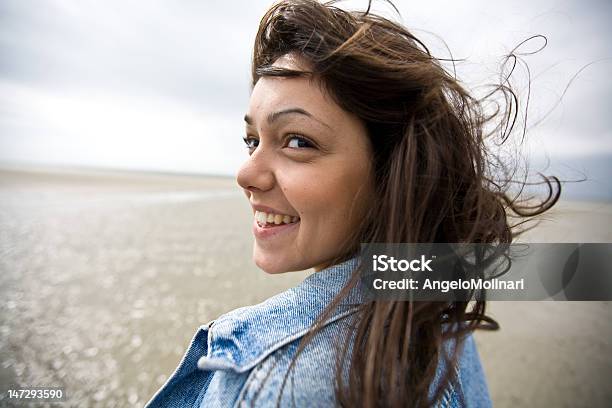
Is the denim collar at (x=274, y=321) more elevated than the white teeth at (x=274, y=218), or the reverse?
the white teeth at (x=274, y=218)

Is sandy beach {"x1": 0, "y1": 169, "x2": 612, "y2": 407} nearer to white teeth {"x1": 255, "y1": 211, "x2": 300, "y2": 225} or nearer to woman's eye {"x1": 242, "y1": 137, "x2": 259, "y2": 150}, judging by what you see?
white teeth {"x1": 255, "y1": 211, "x2": 300, "y2": 225}

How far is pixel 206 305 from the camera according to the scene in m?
5.64

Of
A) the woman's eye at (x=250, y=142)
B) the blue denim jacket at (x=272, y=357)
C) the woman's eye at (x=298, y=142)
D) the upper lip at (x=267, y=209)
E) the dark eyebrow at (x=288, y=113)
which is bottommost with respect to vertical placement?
the blue denim jacket at (x=272, y=357)

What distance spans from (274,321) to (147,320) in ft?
15.2

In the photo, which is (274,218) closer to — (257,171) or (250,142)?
(257,171)

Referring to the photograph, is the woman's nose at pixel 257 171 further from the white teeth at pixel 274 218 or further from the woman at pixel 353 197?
the white teeth at pixel 274 218

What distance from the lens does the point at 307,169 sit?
1.44 m

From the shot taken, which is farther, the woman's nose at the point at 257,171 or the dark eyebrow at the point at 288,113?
the woman's nose at the point at 257,171

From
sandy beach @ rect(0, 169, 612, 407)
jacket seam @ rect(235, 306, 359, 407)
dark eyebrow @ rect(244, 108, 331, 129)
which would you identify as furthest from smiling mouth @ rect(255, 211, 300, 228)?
sandy beach @ rect(0, 169, 612, 407)

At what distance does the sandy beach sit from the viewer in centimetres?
384

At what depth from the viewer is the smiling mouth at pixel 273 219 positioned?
158cm

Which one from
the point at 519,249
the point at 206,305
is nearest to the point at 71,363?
the point at 206,305

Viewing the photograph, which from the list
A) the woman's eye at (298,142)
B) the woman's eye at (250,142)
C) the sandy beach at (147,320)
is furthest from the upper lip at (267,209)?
the sandy beach at (147,320)

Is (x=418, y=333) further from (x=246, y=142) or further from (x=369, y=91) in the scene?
(x=246, y=142)
